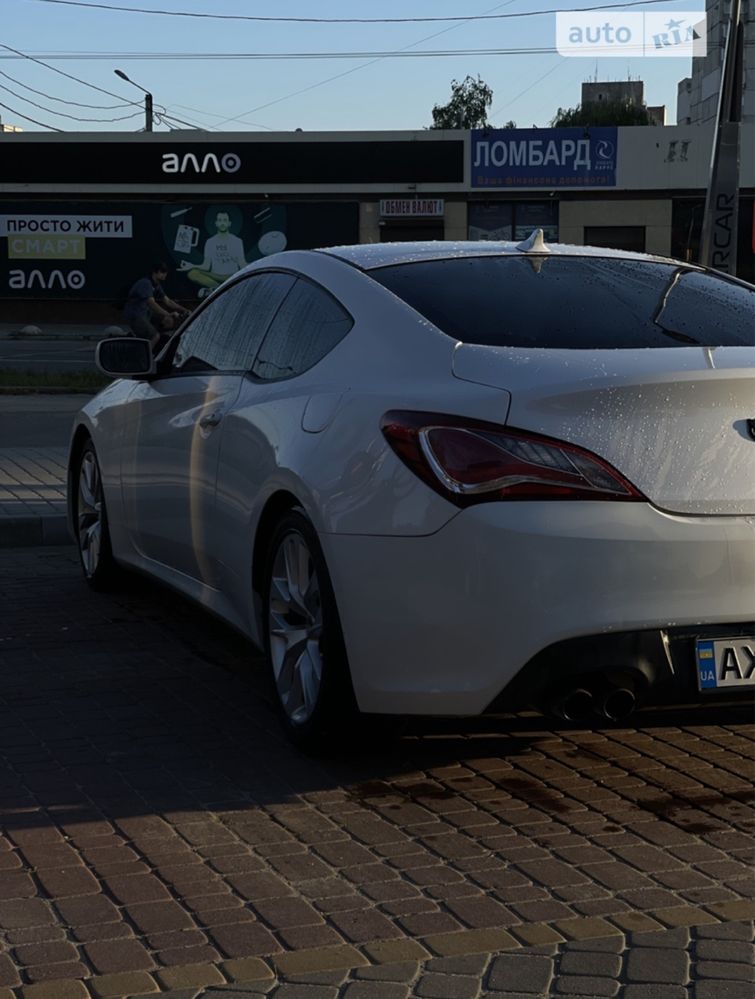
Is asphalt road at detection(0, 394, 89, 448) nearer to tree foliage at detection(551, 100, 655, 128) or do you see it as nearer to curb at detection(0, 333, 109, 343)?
curb at detection(0, 333, 109, 343)

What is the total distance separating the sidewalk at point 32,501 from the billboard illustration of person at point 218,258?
102 feet

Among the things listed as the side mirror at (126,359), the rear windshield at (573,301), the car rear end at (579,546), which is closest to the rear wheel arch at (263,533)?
the car rear end at (579,546)

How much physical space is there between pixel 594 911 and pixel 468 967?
439mm

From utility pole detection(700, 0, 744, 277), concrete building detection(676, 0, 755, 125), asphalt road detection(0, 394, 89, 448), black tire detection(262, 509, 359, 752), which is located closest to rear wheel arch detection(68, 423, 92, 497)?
black tire detection(262, 509, 359, 752)

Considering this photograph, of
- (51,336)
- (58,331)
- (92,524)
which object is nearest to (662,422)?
(92,524)

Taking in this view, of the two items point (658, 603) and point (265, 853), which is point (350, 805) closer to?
point (265, 853)

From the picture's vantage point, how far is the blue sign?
41.5 meters

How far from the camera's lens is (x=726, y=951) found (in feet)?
10.8

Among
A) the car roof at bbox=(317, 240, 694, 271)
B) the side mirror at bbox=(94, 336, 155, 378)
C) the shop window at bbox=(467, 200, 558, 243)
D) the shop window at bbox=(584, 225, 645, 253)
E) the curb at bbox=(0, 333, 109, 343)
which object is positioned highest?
the shop window at bbox=(467, 200, 558, 243)

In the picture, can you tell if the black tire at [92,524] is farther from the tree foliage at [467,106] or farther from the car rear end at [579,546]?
the tree foliage at [467,106]

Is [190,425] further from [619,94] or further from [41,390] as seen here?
[619,94]

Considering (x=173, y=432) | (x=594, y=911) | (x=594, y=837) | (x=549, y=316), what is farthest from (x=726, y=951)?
(x=173, y=432)

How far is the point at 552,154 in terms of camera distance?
41.5 meters

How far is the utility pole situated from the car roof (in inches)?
243
